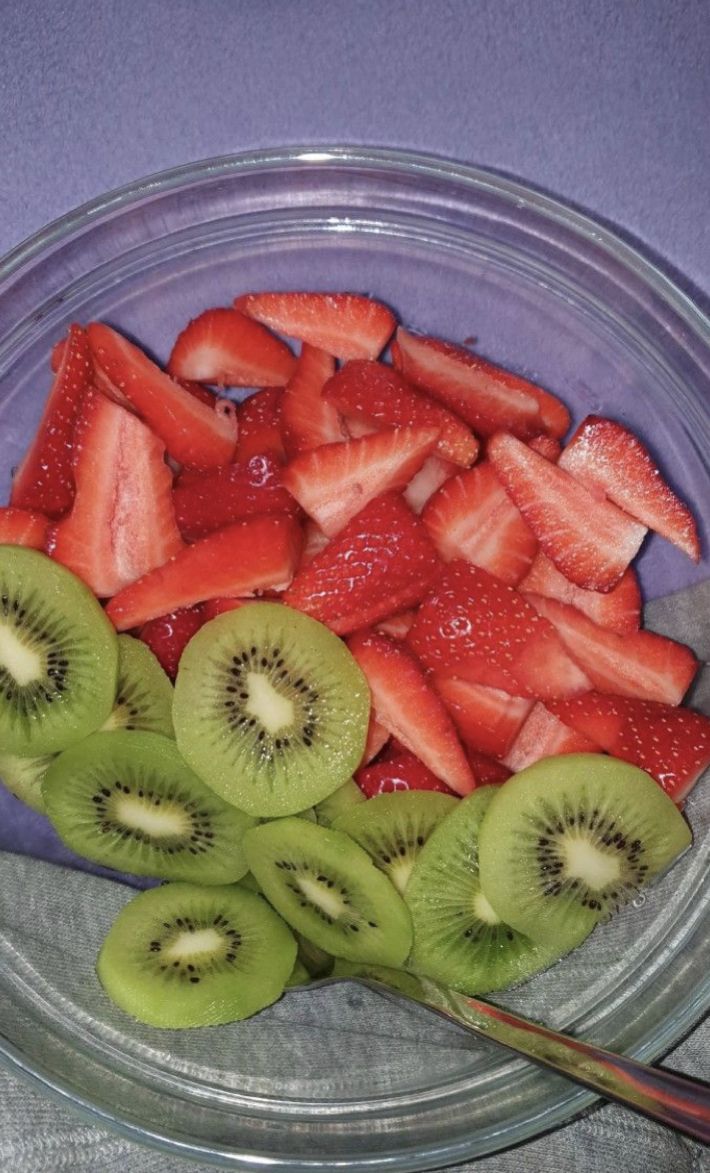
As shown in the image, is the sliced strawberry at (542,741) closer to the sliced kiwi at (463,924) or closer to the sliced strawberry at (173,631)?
the sliced kiwi at (463,924)

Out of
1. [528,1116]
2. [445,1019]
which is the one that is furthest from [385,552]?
[528,1116]

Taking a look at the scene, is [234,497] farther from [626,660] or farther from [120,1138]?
[120,1138]

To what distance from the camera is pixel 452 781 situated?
4.26 feet

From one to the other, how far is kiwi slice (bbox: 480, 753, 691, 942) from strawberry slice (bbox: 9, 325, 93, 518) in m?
0.63

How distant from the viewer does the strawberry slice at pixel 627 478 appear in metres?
1.33

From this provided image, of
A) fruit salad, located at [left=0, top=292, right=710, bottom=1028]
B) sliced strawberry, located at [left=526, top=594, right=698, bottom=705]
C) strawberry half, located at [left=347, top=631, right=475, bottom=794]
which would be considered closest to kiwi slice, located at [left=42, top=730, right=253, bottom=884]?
fruit salad, located at [left=0, top=292, right=710, bottom=1028]

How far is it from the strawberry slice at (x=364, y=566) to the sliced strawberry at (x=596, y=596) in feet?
0.48

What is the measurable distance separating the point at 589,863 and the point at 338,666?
0.35 m

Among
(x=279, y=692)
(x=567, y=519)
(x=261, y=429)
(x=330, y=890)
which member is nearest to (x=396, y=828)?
(x=330, y=890)

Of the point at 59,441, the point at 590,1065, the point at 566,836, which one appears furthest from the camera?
the point at 59,441

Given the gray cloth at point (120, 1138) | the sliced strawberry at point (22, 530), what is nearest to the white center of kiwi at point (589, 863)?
the gray cloth at point (120, 1138)

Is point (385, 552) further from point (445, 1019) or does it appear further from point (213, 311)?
point (445, 1019)

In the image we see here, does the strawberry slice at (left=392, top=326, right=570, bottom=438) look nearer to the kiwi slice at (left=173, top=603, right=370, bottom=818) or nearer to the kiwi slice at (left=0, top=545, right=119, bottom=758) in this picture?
the kiwi slice at (left=173, top=603, right=370, bottom=818)

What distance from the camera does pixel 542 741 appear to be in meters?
1.32
